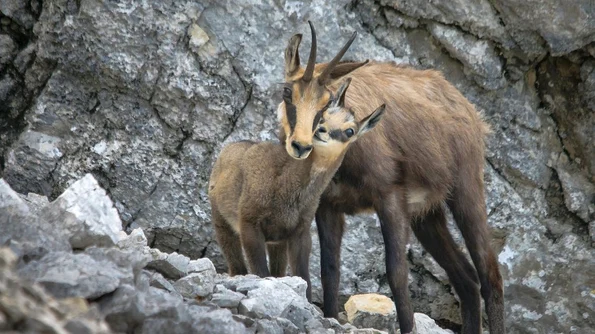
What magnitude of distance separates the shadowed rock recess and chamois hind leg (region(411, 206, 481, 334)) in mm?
972

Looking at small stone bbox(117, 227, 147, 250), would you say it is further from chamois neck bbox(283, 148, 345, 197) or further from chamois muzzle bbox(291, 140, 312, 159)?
chamois muzzle bbox(291, 140, 312, 159)

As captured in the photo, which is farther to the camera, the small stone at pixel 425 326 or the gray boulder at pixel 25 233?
the small stone at pixel 425 326

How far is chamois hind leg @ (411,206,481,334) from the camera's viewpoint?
8.50 meters

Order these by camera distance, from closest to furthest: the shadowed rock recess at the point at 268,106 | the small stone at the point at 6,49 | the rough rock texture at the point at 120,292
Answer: the rough rock texture at the point at 120,292
the shadowed rock recess at the point at 268,106
the small stone at the point at 6,49

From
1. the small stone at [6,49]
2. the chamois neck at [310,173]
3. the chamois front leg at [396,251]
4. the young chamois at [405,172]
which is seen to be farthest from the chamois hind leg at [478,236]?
the small stone at [6,49]

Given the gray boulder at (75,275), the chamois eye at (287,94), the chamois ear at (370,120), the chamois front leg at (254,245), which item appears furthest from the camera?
the chamois eye at (287,94)

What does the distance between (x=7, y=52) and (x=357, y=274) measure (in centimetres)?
372

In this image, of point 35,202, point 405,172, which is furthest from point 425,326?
point 35,202

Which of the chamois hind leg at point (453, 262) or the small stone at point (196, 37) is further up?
the small stone at point (196, 37)

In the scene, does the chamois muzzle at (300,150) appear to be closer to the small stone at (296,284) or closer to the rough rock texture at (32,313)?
the small stone at (296,284)

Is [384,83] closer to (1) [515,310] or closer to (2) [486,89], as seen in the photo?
(2) [486,89]

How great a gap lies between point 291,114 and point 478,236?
7.31ft

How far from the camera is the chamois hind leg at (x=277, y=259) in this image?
7508 mm

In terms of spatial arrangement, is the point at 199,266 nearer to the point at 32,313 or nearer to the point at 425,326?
the point at 425,326
